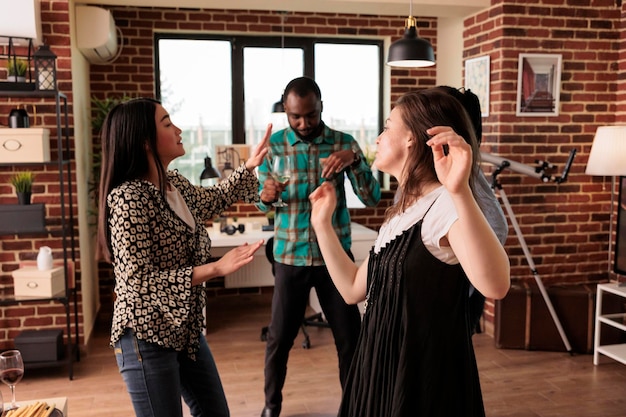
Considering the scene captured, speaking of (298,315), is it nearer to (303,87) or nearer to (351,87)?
(303,87)

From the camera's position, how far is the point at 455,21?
5207mm

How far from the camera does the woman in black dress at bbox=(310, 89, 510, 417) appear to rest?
1.46m

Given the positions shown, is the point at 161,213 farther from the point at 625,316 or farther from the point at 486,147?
the point at 625,316

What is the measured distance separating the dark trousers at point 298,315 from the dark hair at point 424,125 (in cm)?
131

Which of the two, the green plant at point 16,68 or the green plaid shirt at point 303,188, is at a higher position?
the green plant at point 16,68

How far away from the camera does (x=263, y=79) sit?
18.3ft

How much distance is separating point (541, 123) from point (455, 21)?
4.84 ft

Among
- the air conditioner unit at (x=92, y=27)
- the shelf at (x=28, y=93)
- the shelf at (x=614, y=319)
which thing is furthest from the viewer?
the air conditioner unit at (x=92, y=27)

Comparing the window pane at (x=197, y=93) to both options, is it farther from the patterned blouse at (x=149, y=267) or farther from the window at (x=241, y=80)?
the patterned blouse at (x=149, y=267)

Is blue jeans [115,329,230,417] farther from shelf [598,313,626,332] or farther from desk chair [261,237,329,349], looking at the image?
shelf [598,313,626,332]

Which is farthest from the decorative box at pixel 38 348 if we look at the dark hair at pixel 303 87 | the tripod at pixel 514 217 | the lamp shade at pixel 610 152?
the lamp shade at pixel 610 152

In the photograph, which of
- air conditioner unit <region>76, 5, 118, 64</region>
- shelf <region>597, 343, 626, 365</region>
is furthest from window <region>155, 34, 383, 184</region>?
shelf <region>597, 343, 626, 365</region>

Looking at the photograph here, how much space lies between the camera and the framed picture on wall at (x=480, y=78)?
14.0ft

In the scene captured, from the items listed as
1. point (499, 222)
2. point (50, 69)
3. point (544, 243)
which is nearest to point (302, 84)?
point (499, 222)
